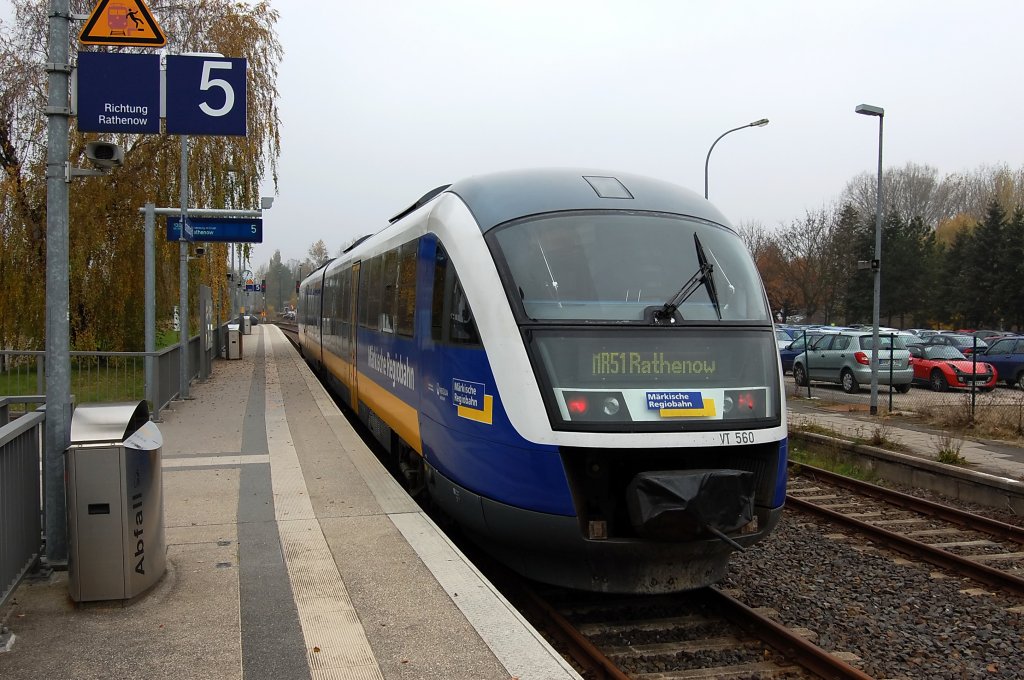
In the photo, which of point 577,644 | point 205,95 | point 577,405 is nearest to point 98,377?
point 205,95

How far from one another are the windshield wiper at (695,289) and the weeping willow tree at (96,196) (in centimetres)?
1620

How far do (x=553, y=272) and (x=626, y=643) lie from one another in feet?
8.01

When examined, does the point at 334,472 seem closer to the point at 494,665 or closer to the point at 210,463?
the point at 210,463

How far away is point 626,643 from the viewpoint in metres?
5.19

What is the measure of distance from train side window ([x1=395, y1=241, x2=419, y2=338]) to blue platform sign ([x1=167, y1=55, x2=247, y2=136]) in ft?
5.87

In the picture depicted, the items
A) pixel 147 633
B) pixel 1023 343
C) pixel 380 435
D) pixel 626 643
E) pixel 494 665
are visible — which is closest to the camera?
pixel 494 665

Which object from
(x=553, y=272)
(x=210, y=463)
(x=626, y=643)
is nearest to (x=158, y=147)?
(x=210, y=463)

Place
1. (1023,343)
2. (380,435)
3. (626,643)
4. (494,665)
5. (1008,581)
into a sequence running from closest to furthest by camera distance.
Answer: (494,665), (626,643), (1008,581), (380,435), (1023,343)

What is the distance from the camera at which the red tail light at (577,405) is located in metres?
4.96

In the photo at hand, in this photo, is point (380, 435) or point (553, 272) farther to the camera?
point (380, 435)

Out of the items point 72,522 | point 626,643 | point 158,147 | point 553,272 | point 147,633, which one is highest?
point 158,147

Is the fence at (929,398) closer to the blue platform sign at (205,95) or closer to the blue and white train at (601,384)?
the blue and white train at (601,384)

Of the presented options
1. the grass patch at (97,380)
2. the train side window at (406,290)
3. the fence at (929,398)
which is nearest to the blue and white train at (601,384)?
the train side window at (406,290)

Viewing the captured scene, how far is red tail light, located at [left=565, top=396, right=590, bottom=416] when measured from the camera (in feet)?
16.3
